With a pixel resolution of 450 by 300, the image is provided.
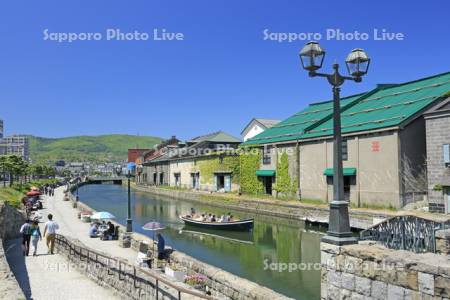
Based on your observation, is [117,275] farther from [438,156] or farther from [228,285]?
[438,156]

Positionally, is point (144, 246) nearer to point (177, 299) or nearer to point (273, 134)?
point (177, 299)

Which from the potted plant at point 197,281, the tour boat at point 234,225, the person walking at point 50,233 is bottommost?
the tour boat at point 234,225

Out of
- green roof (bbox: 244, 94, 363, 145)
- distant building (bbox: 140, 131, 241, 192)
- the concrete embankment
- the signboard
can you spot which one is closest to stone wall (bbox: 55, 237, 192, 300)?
the concrete embankment

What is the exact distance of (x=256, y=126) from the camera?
70.9 meters

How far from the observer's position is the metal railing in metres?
13.1

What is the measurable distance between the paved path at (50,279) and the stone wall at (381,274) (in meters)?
7.63

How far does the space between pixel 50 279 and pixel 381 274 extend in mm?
11604

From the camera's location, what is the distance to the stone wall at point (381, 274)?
21.7 feet

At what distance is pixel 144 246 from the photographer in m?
17.3

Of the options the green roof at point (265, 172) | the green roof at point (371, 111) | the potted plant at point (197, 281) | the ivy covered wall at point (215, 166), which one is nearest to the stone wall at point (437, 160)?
the green roof at point (371, 111)

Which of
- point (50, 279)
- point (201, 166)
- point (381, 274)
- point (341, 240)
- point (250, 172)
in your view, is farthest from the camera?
point (201, 166)

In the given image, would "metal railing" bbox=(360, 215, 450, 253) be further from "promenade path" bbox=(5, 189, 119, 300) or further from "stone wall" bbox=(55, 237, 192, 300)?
"promenade path" bbox=(5, 189, 119, 300)

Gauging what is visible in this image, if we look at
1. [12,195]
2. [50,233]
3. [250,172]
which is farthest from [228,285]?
[250,172]

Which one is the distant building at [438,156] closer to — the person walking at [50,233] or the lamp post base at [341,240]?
the lamp post base at [341,240]
